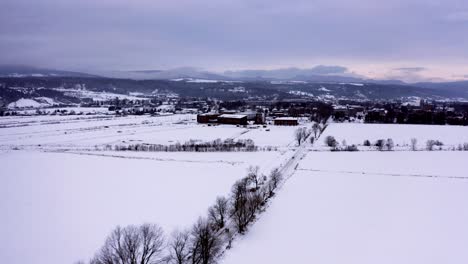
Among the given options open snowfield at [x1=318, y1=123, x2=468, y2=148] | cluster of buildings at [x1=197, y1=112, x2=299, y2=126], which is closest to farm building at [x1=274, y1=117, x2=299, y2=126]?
cluster of buildings at [x1=197, y1=112, x2=299, y2=126]

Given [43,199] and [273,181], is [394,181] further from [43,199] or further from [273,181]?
[43,199]

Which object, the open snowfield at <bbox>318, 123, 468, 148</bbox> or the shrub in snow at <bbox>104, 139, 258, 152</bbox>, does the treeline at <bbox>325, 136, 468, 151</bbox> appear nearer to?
the open snowfield at <bbox>318, 123, 468, 148</bbox>

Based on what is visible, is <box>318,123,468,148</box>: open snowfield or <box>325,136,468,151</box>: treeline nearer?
<box>325,136,468,151</box>: treeline

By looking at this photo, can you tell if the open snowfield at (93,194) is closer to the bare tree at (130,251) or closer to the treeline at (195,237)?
the treeline at (195,237)

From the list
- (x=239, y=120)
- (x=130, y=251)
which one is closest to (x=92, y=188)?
(x=130, y=251)

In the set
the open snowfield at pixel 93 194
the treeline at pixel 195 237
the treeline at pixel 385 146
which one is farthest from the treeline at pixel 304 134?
the treeline at pixel 195 237

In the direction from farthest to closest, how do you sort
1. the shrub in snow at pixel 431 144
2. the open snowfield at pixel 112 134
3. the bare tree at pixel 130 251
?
the open snowfield at pixel 112 134, the shrub in snow at pixel 431 144, the bare tree at pixel 130 251
